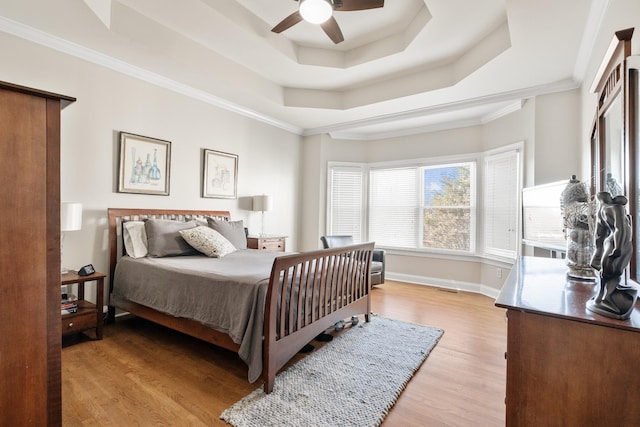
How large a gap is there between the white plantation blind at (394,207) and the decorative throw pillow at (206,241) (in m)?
3.15

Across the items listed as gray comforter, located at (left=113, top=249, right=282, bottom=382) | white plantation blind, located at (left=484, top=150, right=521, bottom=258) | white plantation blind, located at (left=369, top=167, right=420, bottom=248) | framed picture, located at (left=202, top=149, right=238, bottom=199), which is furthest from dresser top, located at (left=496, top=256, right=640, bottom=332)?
framed picture, located at (left=202, top=149, right=238, bottom=199)

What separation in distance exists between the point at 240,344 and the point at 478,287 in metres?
3.94

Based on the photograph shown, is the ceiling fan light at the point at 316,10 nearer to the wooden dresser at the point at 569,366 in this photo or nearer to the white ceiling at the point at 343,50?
the white ceiling at the point at 343,50

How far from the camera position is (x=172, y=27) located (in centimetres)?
302

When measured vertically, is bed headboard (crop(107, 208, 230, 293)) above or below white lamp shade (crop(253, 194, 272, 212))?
below

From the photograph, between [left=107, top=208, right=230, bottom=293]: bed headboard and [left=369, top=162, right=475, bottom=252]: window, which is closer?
[left=107, top=208, right=230, bottom=293]: bed headboard

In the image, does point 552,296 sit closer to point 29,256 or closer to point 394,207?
point 29,256

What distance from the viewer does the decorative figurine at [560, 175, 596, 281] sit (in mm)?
1555

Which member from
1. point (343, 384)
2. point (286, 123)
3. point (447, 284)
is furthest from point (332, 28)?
point (447, 284)

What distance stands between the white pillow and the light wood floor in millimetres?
773

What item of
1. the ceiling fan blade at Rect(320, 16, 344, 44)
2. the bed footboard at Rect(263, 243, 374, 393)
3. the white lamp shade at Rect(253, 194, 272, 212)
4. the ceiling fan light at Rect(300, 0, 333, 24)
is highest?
the ceiling fan blade at Rect(320, 16, 344, 44)

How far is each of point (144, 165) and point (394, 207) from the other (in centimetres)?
397

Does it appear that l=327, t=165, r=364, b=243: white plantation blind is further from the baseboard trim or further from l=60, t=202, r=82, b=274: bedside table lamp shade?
l=60, t=202, r=82, b=274: bedside table lamp shade

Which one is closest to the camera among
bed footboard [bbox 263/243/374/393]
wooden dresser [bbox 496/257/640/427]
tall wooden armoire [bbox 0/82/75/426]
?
wooden dresser [bbox 496/257/640/427]
